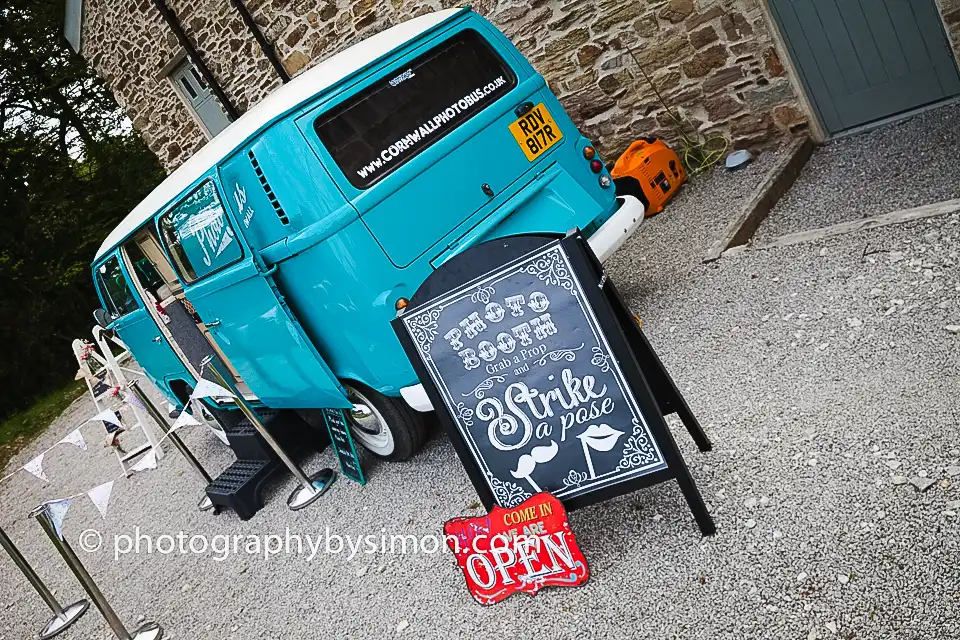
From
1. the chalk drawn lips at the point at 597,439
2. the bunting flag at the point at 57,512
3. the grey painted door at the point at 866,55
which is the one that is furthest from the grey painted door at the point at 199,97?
the chalk drawn lips at the point at 597,439

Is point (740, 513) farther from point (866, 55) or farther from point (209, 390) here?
point (866, 55)

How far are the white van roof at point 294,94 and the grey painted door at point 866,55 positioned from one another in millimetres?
3667

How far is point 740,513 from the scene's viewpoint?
3230 millimetres

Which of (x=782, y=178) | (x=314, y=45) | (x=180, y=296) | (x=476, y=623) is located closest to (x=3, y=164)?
(x=314, y=45)

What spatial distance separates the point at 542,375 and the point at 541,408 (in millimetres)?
141

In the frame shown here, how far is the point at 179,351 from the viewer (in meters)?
5.36

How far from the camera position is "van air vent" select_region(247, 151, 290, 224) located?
4281mm

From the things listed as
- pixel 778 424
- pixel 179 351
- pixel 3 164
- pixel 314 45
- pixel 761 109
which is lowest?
pixel 778 424

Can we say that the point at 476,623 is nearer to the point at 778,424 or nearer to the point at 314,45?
the point at 778,424

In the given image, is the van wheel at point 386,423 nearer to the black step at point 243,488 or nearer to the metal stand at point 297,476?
the metal stand at point 297,476

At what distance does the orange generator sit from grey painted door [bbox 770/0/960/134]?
1369 millimetres

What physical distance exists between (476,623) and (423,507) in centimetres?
113

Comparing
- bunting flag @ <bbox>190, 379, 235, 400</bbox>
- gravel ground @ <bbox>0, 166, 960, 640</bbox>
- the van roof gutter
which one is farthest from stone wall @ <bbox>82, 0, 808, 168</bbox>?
bunting flag @ <bbox>190, 379, 235, 400</bbox>

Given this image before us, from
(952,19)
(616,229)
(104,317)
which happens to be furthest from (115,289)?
(952,19)
